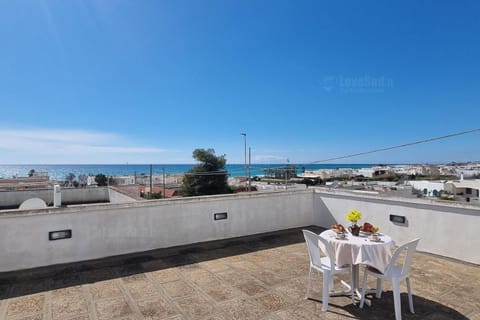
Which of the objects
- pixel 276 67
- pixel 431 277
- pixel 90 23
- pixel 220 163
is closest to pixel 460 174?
pixel 431 277

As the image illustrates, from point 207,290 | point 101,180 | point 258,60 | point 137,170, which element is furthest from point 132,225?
point 137,170

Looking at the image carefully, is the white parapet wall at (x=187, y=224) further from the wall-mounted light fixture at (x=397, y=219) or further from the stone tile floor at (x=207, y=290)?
the stone tile floor at (x=207, y=290)

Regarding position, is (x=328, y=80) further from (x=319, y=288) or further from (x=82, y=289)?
(x=82, y=289)

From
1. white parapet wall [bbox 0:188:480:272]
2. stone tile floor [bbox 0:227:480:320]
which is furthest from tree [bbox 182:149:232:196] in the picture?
stone tile floor [bbox 0:227:480:320]

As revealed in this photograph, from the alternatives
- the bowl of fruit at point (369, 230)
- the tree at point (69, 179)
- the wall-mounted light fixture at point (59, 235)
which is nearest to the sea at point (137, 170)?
the tree at point (69, 179)

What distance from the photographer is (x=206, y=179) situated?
1586 centimetres

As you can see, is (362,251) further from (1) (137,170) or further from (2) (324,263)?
(1) (137,170)

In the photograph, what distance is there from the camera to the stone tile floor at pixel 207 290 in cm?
232

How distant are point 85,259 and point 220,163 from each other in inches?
567

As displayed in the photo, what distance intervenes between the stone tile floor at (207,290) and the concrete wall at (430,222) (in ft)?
0.84

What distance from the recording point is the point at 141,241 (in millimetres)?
4223

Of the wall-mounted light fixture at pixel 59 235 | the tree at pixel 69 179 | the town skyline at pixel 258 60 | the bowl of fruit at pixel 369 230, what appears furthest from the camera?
the tree at pixel 69 179

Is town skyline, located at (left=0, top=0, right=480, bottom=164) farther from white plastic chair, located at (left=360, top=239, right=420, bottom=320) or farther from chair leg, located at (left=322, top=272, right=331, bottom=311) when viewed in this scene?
chair leg, located at (left=322, top=272, right=331, bottom=311)

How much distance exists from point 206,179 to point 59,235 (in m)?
12.2
